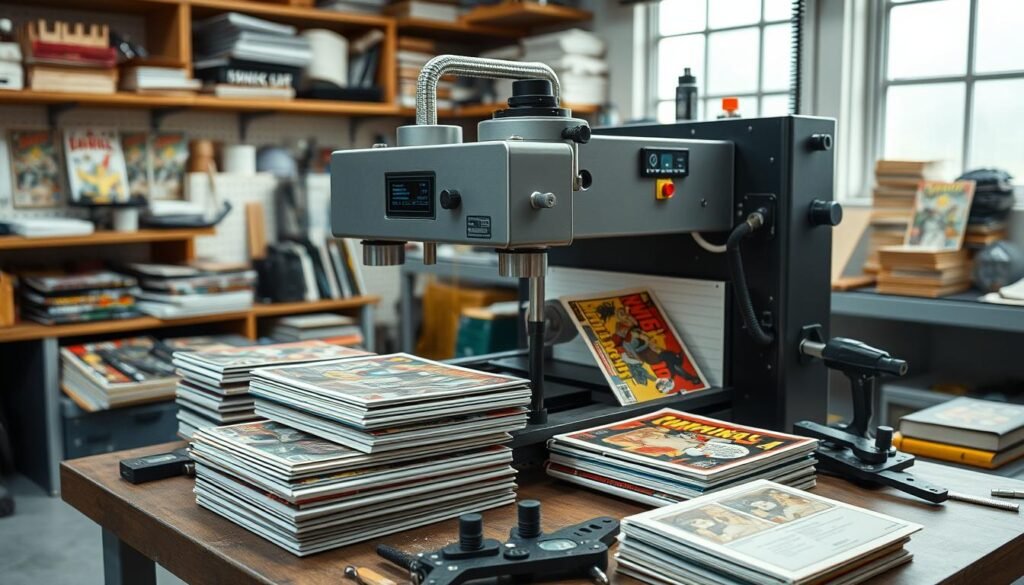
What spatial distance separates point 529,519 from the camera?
1.02 meters

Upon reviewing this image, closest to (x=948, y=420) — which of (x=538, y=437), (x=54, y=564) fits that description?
(x=538, y=437)

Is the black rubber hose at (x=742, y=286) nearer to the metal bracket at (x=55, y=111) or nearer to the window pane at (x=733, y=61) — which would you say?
the window pane at (x=733, y=61)

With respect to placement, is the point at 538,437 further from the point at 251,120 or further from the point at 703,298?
the point at 251,120

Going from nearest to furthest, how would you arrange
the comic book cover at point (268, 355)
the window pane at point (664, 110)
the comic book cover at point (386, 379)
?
1. the comic book cover at point (386, 379)
2. the comic book cover at point (268, 355)
3. the window pane at point (664, 110)

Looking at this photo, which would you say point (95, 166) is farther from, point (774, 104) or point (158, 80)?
point (774, 104)

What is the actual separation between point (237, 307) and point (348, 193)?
→ 2470mm

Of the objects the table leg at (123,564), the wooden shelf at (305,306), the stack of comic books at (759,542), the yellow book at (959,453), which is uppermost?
the stack of comic books at (759,542)

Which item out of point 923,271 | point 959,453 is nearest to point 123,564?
point 959,453

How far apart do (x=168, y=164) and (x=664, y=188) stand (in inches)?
118

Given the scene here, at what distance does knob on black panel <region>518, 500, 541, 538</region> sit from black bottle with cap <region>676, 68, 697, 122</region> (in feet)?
3.08

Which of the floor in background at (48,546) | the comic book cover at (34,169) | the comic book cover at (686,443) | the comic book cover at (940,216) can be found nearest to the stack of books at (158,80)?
the comic book cover at (34,169)

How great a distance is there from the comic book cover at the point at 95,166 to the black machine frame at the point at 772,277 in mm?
2514

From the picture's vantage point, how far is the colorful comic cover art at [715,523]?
96 cm

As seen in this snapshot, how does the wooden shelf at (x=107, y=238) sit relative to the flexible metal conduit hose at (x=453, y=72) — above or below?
below
